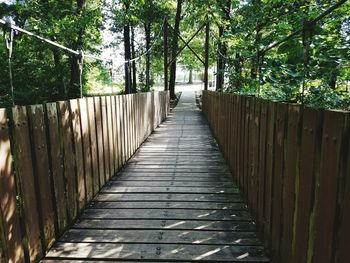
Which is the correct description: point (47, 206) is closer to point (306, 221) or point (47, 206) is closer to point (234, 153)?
point (306, 221)

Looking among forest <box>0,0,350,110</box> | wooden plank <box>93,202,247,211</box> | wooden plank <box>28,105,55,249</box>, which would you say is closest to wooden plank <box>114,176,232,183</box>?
wooden plank <box>93,202,247,211</box>

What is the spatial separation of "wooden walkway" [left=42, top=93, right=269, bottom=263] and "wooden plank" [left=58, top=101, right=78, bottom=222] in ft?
0.53

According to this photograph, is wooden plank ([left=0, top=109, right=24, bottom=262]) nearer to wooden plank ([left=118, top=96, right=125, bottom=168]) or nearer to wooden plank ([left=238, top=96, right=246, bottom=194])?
wooden plank ([left=238, top=96, right=246, bottom=194])

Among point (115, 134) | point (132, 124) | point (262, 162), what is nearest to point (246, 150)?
point (262, 162)

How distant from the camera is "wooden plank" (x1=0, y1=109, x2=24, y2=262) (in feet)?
Answer: 5.44

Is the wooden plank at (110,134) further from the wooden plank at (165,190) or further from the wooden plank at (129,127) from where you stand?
the wooden plank at (129,127)

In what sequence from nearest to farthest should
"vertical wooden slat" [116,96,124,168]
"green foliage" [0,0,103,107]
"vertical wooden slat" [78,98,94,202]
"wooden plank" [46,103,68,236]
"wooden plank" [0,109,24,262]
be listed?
"wooden plank" [0,109,24,262], "wooden plank" [46,103,68,236], "vertical wooden slat" [78,98,94,202], "vertical wooden slat" [116,96,124,168], "green foliage" [0,0,103,107]

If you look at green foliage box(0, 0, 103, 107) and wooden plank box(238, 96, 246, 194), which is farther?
green foliage box(0, 0, 103, 107)

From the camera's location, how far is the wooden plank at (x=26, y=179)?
5.98 ft

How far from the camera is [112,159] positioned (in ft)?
13.0

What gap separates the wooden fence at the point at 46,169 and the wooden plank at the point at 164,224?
0.18 m

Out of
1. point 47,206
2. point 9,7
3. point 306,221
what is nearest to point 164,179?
point 47,206

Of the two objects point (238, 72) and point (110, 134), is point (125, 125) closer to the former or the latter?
point (110, 134)

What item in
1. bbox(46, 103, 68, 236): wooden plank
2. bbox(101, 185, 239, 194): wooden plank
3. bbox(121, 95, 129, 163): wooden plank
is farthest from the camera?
bbox(121, 95, 129, 163): wooden plank
